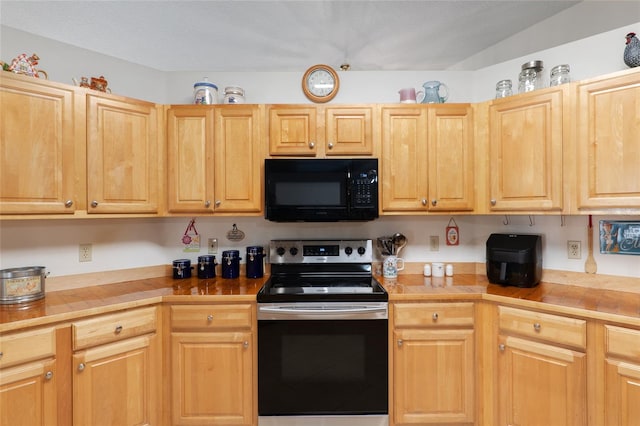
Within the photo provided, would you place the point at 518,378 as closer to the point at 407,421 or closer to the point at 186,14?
the point at 407,421

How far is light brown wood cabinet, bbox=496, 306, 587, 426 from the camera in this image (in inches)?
56.1

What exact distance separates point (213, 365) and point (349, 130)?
5.67 feet

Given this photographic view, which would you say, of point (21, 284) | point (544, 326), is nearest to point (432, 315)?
point (544, 326)

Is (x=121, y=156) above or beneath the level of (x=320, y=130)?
beneath

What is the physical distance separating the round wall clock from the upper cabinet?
112 cm

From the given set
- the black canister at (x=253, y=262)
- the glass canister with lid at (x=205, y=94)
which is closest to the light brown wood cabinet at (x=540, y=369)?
the black canister at (x=253, y=262)

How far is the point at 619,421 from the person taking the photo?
1.33 metres

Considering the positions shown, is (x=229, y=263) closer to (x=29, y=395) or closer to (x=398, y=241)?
(x=29, y=395)

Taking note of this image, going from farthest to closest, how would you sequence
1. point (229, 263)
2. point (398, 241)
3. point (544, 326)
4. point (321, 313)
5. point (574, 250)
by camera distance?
point (398, 241)
point (229, 263)
point (574, 250)
point (321, 313)
point (544, 326)

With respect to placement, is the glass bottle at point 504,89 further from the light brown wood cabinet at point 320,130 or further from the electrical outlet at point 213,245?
the electrical outlet at point 213,245

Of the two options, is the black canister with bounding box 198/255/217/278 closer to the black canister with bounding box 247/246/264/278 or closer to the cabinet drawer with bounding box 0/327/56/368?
the black canister with bounding box 247/246/264/278

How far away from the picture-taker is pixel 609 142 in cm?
156

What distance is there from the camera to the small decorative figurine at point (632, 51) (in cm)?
156

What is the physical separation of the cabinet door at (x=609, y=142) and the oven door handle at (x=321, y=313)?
1329 millimetres
